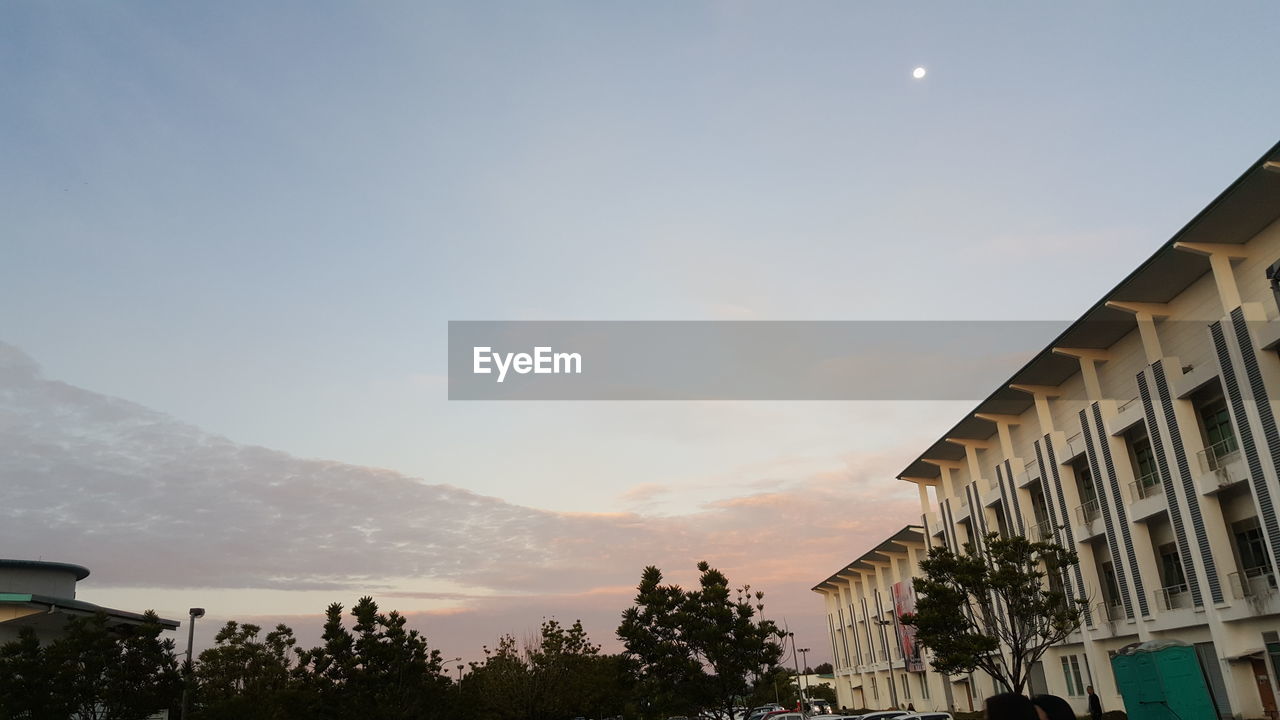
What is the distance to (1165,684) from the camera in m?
29.0

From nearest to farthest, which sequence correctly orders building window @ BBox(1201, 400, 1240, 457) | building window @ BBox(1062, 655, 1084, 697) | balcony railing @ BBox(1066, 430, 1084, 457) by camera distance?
building window @ BBox(1201, 400, 1240, 457) < balcony railing @ BBox(1066, 430, 1084, 457) < building window @ BBox(1062, 655, 1084, 697)

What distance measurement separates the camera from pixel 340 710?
1710 inches

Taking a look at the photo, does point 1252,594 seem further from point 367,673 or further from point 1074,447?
point 367,673

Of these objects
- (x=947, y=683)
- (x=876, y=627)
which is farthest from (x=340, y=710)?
(x=876, y=627)

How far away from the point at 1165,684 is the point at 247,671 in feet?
165

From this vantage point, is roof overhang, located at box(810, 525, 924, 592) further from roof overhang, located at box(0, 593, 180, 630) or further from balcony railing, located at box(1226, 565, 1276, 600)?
roof overhang, located at box(0, 593, 180, 630)

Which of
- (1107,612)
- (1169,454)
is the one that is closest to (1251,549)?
(1169,454)

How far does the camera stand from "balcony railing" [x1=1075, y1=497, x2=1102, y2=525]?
39.2 meters

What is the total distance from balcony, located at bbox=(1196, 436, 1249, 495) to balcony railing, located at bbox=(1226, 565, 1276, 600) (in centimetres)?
278

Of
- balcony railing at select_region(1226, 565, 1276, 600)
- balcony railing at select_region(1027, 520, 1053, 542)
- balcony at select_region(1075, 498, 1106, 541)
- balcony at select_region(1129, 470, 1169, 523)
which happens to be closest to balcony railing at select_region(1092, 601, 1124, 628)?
balcony at select_region(1075, 498, 1106, 541)

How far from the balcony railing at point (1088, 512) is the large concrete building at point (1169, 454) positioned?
65mm

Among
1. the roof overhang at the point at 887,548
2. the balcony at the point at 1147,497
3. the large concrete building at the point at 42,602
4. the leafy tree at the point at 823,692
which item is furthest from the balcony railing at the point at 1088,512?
the leafy tree at the point at 823,692

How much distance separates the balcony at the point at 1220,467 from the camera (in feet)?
97.7

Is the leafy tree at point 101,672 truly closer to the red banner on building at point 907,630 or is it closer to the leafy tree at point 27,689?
the leafy tree at point 27,689
